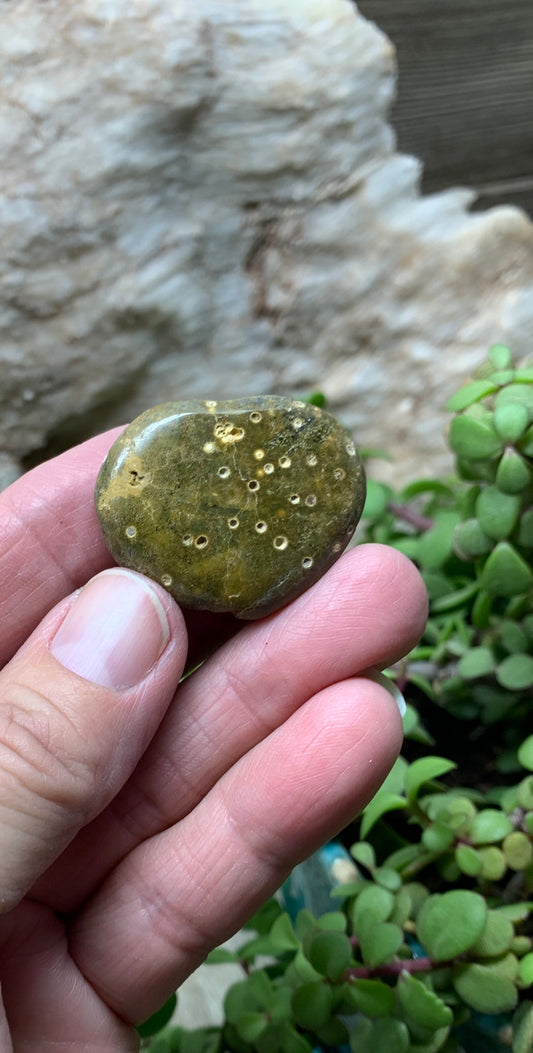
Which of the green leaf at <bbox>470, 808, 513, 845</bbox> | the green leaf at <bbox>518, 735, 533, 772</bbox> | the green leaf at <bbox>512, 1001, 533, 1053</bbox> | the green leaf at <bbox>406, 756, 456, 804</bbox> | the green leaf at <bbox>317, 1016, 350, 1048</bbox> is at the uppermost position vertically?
the green leaf at <bbox>406, 756, 456, 804</bbox>

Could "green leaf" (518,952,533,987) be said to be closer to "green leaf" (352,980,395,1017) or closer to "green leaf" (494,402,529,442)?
"green leaf" (352,980,395,1017)

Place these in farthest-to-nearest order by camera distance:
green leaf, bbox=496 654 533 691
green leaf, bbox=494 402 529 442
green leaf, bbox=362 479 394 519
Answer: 1. green leaf, bbox=362 479 394 519
2. green leaf, bbox=496 654 533 691
3. green leaf, bbox=494 402 529 442

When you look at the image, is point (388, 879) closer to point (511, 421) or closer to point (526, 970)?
point (526, 970)

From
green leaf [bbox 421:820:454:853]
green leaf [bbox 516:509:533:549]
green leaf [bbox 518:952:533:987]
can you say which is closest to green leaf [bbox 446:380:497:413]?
green leaf [bbox 516:509:533:549]

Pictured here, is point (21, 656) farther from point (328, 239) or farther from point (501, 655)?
point (328, 239)

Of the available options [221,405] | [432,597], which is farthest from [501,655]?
[221,405]

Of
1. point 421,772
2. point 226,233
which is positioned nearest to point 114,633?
point 421,772
